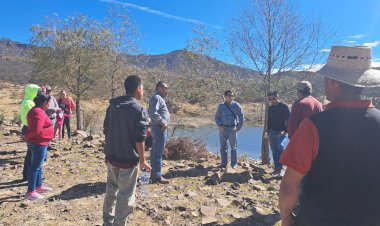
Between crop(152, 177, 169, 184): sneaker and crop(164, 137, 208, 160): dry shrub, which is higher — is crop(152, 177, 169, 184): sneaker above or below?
below

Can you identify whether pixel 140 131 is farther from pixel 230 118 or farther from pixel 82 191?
pixel 230 118

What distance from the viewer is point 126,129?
4684 mm

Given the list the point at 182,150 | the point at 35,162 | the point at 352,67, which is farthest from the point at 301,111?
the point at 182,150

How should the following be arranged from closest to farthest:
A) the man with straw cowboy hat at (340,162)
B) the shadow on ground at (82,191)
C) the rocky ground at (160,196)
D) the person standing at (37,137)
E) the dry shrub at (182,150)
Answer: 1. the man with straw cowboy hat at (340,162)
2. the rocky ground at (160,196)
3. the person standing at (37,137)
4. the shadow on ground at (82,191)
5. the dry shrub at (182,150)

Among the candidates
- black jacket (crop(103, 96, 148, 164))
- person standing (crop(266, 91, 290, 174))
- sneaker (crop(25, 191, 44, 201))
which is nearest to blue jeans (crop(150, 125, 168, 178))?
sneaker (crop(25, 191, 44, 201))

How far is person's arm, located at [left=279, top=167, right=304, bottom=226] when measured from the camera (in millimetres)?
2320

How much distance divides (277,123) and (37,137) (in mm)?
5016

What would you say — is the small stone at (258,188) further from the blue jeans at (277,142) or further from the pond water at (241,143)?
the pond water at (241,143)

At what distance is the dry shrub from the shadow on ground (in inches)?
143

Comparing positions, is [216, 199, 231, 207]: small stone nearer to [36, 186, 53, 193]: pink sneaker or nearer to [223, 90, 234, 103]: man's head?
[223, 90, 234, 103]: man's head

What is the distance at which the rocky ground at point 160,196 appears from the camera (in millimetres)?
5695

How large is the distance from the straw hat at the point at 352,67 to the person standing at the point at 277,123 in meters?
5.69

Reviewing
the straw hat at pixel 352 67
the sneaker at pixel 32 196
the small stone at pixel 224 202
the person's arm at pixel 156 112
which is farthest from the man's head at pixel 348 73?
the sneaker at pixel 32 196

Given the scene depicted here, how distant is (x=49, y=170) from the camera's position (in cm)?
855
